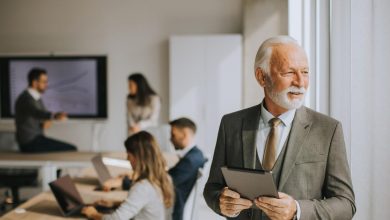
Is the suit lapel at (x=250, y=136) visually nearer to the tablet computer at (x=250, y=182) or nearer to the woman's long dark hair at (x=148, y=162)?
the tablet computer at (x=250, y=182)

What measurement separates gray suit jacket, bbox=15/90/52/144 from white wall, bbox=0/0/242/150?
2.22 meters

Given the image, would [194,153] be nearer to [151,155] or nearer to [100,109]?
[151,155]

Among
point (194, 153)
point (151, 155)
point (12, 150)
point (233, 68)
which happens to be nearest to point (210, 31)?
point (233, 68)

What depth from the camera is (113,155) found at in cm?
508

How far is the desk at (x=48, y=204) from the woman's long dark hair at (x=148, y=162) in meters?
0.45

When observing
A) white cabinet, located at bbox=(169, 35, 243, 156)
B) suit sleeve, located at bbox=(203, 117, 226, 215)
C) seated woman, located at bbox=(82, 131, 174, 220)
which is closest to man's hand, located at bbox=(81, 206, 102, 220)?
seated woman, located at bbox=(82, 131, 174, 220)

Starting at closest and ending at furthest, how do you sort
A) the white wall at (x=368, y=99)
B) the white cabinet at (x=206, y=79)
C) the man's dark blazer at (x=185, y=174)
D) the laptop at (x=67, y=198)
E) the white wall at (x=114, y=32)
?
the white wall at (x=368, y=99) < the laptop at (x=67, y=198) < the man's dark blazer at (x=185, y=174) < the white cabinet at (x=206, y=79) < the white wall at (x=114, y=32)

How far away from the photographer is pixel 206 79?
718 cm

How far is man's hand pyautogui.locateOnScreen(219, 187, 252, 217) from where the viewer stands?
132cm

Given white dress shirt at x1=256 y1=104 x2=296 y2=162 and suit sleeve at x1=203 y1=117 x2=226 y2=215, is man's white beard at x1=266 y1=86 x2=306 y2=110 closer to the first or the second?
white dress shirt at x1=256 y1=104 x2=296 y2=162

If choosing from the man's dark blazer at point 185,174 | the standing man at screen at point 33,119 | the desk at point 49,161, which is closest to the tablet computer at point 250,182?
the man's dark blazer at point 185,174

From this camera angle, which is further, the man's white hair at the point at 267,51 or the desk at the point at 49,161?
the desk at the point at 49,161

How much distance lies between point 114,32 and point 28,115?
265 centimetres

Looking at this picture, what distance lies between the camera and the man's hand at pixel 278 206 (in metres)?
1.27
